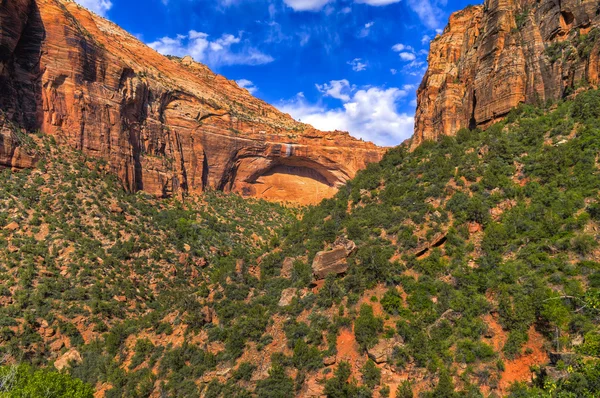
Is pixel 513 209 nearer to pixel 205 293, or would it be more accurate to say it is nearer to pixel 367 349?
pixel 367 349

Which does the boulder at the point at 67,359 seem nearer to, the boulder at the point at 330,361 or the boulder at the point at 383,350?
the boulder at the point at 330,361

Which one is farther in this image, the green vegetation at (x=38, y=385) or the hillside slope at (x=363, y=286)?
the hillside slope at (x=363, y=286)

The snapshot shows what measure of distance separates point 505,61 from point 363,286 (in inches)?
997

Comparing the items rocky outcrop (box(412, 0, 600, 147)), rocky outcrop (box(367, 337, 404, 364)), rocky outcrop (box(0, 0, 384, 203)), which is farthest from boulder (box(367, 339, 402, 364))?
rocky outcrop (box(0, 0, 384, 203))

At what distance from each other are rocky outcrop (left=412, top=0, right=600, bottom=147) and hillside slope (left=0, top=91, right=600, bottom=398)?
269 cm

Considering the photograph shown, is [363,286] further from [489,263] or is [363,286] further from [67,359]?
[67,359]

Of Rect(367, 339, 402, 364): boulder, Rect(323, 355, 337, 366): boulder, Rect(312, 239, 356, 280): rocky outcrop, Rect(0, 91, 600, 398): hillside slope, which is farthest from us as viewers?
Rect(312, 239, 356, 280): rocky outcrop

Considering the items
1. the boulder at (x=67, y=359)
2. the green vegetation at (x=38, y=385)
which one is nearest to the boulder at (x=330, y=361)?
the green vegetation at (x=38, y=385)

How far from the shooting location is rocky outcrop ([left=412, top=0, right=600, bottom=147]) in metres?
27.5

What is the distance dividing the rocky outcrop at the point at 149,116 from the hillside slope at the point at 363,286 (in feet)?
18.6

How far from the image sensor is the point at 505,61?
30609 millimetres

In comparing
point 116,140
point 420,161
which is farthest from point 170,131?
→ point 420,161

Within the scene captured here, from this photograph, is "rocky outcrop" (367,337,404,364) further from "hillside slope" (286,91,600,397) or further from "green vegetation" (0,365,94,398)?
"green vegetation" (0,365,94,398)

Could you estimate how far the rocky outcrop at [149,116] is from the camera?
123 ft
